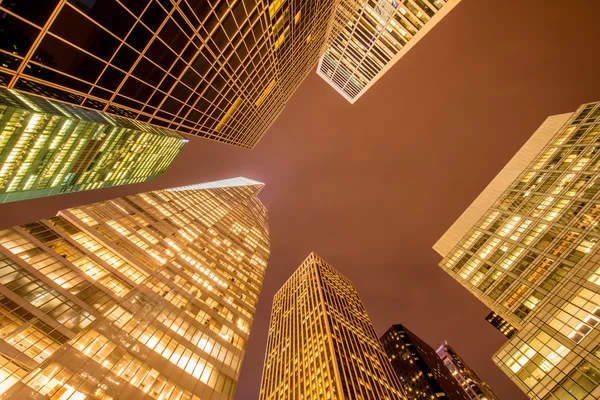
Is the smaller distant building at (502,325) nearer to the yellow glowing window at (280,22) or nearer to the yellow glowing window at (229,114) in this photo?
the yellow glowing window at (229,114)

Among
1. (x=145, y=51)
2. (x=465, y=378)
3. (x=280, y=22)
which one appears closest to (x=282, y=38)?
(x=280, y=22)

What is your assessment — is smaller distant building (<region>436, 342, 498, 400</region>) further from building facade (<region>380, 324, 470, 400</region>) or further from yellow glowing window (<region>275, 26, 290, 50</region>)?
yellow glowing window (<region>275, 26, 290, 50</region>)

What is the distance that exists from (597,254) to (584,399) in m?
19.1

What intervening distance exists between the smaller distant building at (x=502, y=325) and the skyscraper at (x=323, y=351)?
2614 inches

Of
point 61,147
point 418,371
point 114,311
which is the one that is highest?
point 114,311

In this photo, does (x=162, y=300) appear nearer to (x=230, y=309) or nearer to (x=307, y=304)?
(x=230, y=309)

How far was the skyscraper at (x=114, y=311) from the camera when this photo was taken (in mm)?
21828

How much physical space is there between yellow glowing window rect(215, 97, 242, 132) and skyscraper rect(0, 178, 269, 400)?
23.4 meters

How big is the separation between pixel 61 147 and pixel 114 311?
7726 centimetres

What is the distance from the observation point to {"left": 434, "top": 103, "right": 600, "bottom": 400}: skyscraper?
31.3 meters

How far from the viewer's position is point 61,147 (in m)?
79.2

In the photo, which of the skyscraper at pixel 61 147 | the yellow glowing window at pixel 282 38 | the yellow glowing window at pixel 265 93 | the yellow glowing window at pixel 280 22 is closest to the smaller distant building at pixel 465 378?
the yellow glowing window at pixel 265 93

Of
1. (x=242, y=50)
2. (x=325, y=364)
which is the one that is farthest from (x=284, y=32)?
(x=325, y=364)

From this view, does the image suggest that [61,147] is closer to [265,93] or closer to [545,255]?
[265,93]
